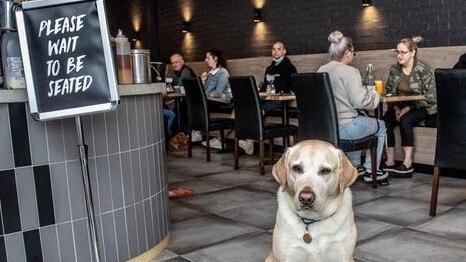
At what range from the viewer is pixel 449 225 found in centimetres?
327

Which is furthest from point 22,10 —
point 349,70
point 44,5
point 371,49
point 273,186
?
point 371,49

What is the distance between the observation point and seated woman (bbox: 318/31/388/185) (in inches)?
159

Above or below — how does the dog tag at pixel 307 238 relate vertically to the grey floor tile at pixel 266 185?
above

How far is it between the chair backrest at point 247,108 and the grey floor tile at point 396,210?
1.56 meters

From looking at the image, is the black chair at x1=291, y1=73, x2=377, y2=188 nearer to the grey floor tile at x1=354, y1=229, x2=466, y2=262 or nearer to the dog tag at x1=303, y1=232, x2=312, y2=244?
the grey floor tile at x1=354, y1=229, x2=466, y2=262

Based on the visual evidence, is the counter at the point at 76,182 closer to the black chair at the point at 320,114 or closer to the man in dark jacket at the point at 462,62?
the black chair at the point at 320,114

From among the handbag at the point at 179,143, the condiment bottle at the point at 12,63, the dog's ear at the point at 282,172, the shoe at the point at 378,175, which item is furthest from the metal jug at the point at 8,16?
the handbag at the point at 179,143

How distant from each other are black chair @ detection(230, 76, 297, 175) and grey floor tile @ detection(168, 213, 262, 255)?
1.62 m

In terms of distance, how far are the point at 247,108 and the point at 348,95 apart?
4.52ft

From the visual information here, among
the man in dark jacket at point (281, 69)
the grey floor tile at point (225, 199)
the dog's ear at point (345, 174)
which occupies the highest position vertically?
the man in dark jacket at point (281, 69)

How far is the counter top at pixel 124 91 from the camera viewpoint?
2.21m

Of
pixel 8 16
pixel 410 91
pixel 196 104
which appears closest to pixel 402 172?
pixel 410 91

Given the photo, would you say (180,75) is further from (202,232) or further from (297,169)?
(297,169)

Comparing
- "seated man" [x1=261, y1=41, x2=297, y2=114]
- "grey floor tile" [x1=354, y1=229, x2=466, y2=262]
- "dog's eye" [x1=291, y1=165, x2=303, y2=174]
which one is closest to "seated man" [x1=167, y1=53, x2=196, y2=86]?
"seated man" [x1=261, y1=41, x2=297, y2=114]
